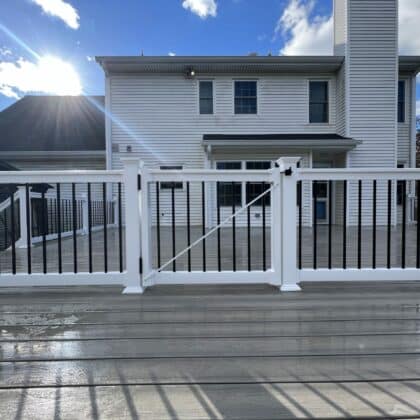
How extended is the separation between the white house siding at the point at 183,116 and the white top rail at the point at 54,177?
689cm

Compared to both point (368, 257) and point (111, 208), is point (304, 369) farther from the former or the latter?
point (111, 208)

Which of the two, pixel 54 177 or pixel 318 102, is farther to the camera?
pixel 318 102

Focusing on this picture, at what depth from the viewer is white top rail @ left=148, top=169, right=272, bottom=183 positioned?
2514 mm

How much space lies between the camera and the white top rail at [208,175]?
2.51m

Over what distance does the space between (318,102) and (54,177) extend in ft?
30.4

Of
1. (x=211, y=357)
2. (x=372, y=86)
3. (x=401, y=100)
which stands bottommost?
(x=211, y=357)

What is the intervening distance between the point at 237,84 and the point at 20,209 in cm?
704

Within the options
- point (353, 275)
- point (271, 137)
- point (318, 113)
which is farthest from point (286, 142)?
point (353, 275)

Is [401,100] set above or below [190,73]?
below

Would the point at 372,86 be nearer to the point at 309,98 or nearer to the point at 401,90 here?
the point at 401,90

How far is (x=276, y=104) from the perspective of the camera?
381 inches

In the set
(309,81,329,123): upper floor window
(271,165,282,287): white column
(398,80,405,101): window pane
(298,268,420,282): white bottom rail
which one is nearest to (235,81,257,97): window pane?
(309,81,329,123): upper floor window

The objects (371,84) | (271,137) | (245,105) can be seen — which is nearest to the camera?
(271,137)

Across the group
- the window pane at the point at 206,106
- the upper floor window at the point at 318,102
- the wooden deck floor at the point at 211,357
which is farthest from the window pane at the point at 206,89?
the wooden deck floor at the point at 211,357
